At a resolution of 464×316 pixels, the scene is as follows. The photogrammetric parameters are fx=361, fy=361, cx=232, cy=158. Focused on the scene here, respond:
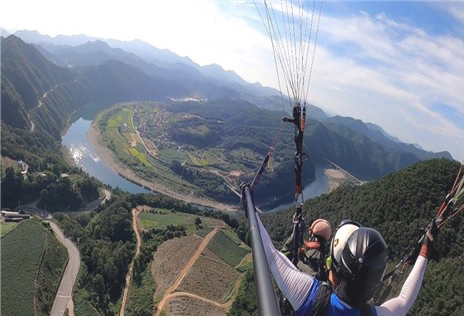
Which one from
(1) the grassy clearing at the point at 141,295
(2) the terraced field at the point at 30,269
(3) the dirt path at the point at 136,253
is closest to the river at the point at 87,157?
(3) the dirt path at the point at 136,253

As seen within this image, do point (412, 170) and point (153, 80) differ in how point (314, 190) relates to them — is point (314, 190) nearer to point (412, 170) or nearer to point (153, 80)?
point (412, 170)

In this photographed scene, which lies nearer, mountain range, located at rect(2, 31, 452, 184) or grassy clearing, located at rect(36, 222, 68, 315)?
grassy clearing, located at rect(36, 222, 68, 315)

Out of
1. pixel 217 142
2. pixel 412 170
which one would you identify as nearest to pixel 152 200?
pixel 412 170

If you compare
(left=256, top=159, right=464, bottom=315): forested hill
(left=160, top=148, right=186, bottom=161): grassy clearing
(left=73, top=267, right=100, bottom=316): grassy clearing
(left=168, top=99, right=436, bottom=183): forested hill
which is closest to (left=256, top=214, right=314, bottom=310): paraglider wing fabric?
(left=256, top=159, right=464, bottom=315): forested hill

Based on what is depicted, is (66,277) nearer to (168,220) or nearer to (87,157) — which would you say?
(168,220)

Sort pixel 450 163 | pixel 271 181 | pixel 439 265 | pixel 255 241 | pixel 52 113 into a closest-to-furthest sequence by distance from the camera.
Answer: pixel 255 241 < pixel 439 265 < pixel 450 163 < pixel 271 181 < pixel 52 113

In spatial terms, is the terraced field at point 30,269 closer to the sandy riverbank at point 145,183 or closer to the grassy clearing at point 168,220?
the grassy clearing at point 168,220

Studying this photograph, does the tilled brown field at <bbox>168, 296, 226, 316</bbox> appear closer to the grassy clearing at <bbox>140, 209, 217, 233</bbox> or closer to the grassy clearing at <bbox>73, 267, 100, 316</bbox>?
the grassy clearing at <bbox>73, 267, 100, 316</bbox>
